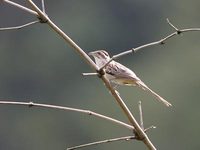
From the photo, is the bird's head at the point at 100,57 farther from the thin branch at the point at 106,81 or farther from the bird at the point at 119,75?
the thin branch at the point at 106,81

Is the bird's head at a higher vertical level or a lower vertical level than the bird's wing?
higher

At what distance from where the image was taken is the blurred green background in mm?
Result: 36094

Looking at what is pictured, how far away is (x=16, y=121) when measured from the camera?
4184 cm

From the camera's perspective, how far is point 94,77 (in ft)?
130

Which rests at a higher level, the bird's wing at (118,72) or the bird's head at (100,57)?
the bird's head at (100,57)

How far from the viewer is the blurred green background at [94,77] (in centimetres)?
3609

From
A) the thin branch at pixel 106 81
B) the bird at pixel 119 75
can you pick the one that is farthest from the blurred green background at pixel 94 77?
the thin branch at pixel 106 81

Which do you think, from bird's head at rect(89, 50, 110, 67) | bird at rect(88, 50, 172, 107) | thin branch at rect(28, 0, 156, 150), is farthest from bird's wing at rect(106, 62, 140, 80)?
thin branch at rect(28, 0, 156, 150)

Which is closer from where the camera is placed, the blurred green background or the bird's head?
the bird's head

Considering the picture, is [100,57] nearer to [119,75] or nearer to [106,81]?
[119,75]

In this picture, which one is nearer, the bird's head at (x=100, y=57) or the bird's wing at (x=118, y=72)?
the bird's wing at (x=118, y=72)

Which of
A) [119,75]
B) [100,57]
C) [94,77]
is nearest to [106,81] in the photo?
[119,75]

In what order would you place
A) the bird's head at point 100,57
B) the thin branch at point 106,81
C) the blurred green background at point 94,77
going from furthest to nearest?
the blurred green background at point 94,77, the bird's head at point 100,57, the thin branch at point 106,81

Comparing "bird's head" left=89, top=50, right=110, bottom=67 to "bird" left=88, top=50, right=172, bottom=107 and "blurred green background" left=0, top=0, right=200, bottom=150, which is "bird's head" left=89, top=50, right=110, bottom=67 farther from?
"blurred green background" left=0, top=0, right=200, bottom=150
